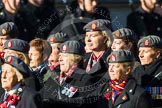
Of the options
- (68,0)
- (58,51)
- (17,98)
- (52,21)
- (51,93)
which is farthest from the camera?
(68,0)

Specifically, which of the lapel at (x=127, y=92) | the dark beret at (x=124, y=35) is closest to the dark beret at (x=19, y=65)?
the lapel at (x=127, y=92)

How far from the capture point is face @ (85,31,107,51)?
11.8 meters

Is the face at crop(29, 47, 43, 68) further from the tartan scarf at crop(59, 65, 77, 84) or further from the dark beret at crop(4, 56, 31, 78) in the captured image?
the dark beret at crop(4, 56, 31, 78)

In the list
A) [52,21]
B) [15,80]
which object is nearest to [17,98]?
[15,80]

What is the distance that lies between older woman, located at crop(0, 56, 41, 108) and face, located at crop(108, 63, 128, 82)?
933mm

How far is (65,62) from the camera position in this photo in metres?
11.2

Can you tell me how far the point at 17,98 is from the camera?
1027 cm

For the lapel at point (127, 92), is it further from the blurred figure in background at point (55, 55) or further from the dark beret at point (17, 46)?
the dark beret at point (17, 46)

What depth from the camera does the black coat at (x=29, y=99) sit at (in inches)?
400

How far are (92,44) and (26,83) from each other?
1.29 metres

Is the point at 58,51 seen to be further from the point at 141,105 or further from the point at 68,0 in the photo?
the point at 68,0

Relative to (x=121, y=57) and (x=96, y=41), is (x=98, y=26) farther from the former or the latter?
(x=121, y=57)

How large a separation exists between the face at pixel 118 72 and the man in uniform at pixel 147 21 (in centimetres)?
543

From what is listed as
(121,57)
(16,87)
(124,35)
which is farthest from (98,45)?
(16,87)
